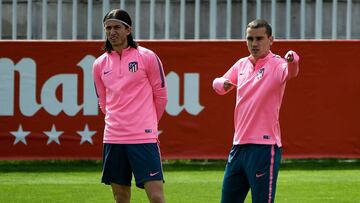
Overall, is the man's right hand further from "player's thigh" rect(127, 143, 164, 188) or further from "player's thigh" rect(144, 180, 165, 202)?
"player's thigh" rect(144, 180, 165, 202)

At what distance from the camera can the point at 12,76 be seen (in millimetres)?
13984

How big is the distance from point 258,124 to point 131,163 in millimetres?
1035

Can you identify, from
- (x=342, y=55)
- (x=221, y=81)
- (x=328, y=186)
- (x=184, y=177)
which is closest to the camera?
(x=221, y=81)

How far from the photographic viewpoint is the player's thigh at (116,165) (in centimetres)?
679

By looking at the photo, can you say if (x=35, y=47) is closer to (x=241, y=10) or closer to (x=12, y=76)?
(x=12, y=76)

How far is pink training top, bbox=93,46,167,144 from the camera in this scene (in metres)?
6.73

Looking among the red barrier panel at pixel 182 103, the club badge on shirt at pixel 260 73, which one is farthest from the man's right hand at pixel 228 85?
the red barrier panel at pixel 182 103

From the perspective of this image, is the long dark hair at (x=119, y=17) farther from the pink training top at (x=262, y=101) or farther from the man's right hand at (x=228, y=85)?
the pink training top at (x=262, y=101)

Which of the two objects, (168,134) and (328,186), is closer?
(328,186)

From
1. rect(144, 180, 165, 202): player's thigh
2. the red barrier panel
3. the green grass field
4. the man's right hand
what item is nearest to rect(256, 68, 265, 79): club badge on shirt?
the man's right hand

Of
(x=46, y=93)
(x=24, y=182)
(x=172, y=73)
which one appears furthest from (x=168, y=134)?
(x=24, y=182)

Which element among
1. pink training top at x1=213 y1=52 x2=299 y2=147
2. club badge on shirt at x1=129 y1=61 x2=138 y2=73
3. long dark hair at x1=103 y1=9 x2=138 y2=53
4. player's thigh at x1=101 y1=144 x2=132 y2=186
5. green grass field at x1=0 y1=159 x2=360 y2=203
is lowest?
green grass field at x1=0 y1=159 x2=360 y2=203

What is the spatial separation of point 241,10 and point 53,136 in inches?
165

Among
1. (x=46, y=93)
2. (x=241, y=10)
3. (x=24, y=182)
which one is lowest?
(x=24, y=182)
